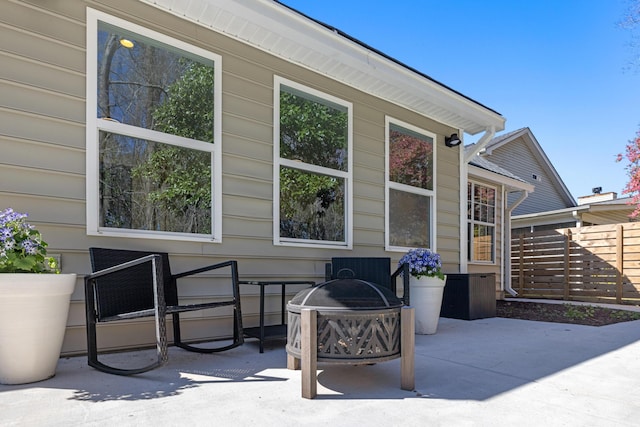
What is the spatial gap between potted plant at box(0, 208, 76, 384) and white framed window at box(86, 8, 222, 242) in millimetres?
627

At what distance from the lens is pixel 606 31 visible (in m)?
9.56

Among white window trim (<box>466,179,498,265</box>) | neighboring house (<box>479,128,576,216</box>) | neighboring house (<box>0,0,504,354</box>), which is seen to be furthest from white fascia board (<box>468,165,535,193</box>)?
neighboring house (<box>479,128,576,216</box>)

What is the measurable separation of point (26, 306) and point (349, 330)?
1.69 meters

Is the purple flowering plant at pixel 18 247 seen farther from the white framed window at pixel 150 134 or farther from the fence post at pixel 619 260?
the fence post at pixel 619 260

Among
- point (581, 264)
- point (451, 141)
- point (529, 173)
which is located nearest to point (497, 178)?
point (451, 141)

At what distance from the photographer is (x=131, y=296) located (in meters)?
2.71

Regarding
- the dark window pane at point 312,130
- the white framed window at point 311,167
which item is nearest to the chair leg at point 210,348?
the white framed window at point 311,167

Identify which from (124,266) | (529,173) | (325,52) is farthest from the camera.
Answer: (529,173)

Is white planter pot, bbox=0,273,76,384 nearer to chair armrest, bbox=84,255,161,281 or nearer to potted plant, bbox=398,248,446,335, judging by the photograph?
chair armrest, bbox=84,255,161,281

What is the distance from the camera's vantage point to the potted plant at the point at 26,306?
203 centimetres

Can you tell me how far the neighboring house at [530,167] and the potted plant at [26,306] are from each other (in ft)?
39.5

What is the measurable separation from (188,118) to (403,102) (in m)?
2.79

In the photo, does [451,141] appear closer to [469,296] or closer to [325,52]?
[469,296]

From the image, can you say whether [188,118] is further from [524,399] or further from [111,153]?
[524,399]
